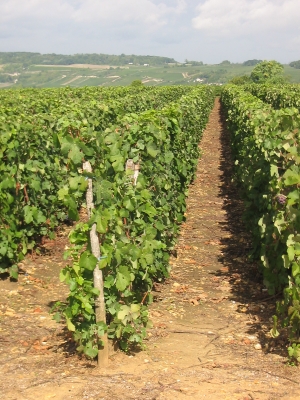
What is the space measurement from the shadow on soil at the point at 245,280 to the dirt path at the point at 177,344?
0.01 meters

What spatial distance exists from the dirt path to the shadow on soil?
0.01 m

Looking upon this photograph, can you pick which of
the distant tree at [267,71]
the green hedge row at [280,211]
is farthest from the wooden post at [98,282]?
the distant tree at [267,71]

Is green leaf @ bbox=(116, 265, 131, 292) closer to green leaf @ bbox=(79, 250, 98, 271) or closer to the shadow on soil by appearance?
green leaf @ bbox=(79, 250, 98, 271)

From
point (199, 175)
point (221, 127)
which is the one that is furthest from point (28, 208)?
point (221, 127)

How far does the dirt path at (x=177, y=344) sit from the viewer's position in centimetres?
405

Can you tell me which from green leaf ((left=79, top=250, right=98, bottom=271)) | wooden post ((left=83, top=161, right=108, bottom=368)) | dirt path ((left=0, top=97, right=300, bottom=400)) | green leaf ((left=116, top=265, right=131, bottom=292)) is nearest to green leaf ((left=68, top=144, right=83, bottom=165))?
wooden post ((left=83, top=161, right=108, bottom=368))

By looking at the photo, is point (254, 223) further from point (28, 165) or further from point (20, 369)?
point (20, 369)

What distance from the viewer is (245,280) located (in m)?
6.79

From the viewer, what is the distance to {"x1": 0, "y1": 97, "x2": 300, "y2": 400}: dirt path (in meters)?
4.05

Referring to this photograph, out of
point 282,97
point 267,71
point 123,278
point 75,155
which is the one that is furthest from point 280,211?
point 267,71

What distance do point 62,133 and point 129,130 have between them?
1.34m

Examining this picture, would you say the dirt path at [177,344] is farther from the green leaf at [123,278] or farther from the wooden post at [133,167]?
the wooden post at [133,167]

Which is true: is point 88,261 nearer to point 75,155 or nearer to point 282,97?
point 75,155

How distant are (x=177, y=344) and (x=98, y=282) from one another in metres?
1.16
